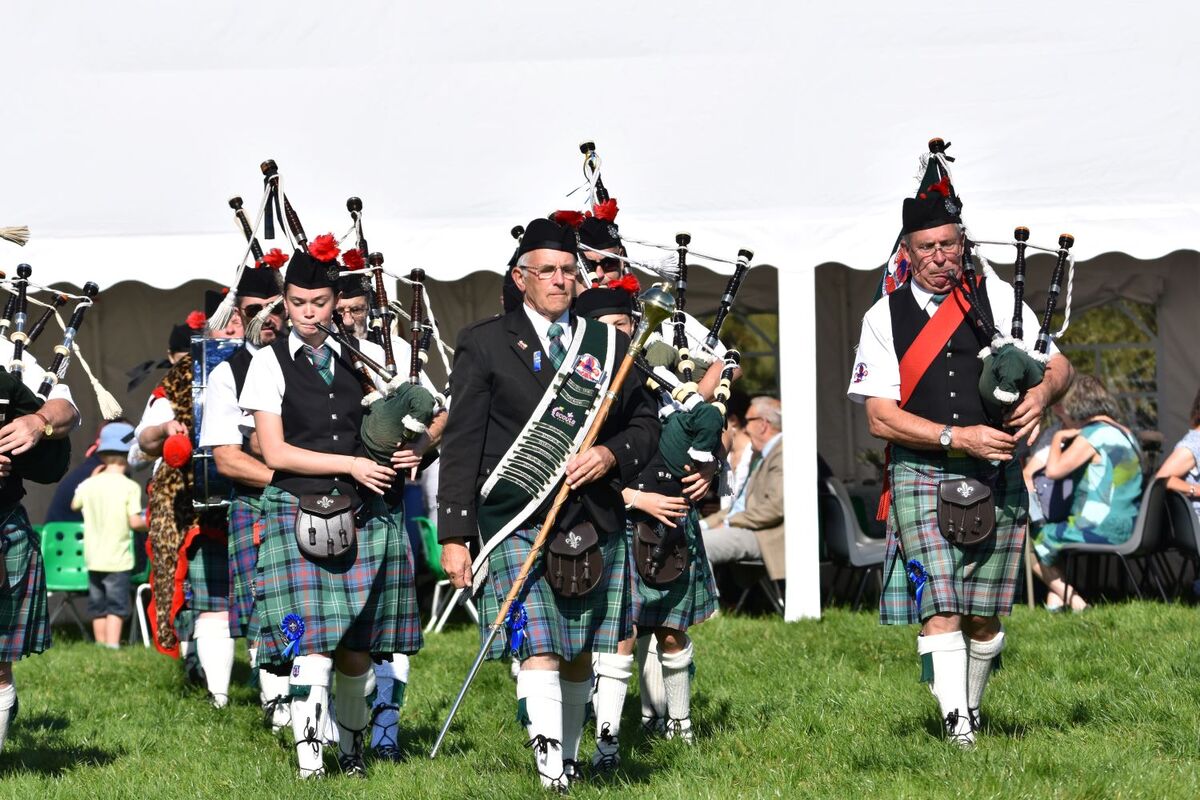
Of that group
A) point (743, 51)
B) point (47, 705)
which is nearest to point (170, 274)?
point (47, 705)

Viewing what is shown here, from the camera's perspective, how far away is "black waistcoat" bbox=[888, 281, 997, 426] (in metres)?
4.87

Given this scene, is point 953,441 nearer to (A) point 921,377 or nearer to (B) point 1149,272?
(A) point 921,377

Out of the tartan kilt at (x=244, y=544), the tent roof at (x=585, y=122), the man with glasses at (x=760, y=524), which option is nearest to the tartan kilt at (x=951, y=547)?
the tartan kilt at (x=244, y=544)

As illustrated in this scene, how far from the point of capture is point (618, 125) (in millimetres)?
8289

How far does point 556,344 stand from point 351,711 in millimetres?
1349

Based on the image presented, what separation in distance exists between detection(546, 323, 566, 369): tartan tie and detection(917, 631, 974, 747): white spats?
1372mm

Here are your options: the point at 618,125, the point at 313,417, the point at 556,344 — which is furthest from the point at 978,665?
the point at 618,125

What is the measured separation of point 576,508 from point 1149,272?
6176 millimetres

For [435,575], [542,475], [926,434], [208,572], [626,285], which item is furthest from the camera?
[435,575]

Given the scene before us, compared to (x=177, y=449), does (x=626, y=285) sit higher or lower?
higher

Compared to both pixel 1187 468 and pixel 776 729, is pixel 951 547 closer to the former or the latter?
pixel 776 729

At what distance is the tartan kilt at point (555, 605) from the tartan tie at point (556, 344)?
46cm

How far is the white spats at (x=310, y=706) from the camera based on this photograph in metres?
4.85

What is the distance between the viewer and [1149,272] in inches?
379
